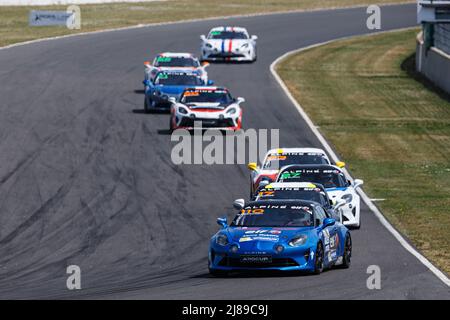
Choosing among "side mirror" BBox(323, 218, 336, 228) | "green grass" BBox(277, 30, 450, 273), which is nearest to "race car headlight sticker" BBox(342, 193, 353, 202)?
"green grass" BBox(277, 30, 450, 273)

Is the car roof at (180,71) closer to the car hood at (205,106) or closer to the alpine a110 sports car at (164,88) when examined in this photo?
the alpine a110 sports car at (164,88)

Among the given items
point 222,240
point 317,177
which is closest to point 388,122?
point 317,177

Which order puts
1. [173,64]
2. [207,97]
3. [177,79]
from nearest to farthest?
1. [207,97]
2. [177,79]
3. [173,64]

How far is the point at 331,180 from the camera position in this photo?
Answer: 85.9 feet

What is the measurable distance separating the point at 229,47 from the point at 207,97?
49.8ft

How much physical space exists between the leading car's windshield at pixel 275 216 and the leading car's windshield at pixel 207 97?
58.2ft

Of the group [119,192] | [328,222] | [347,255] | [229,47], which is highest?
[328,222]

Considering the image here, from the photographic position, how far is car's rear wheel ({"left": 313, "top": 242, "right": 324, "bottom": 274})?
62.0ft

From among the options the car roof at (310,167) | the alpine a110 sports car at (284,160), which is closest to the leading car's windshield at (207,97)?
the alpine a110 sports car at (284,160)

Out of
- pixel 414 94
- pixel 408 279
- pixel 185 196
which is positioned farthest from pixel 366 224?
pixel 414 94

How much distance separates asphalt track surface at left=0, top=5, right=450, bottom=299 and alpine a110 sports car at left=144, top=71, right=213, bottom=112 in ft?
2.11

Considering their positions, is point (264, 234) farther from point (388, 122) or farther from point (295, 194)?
point (388, 122)

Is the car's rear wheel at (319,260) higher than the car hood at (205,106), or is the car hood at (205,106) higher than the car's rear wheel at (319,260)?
the car's rear wheel at (319,260)

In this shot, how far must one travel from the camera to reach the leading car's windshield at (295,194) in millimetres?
23062
